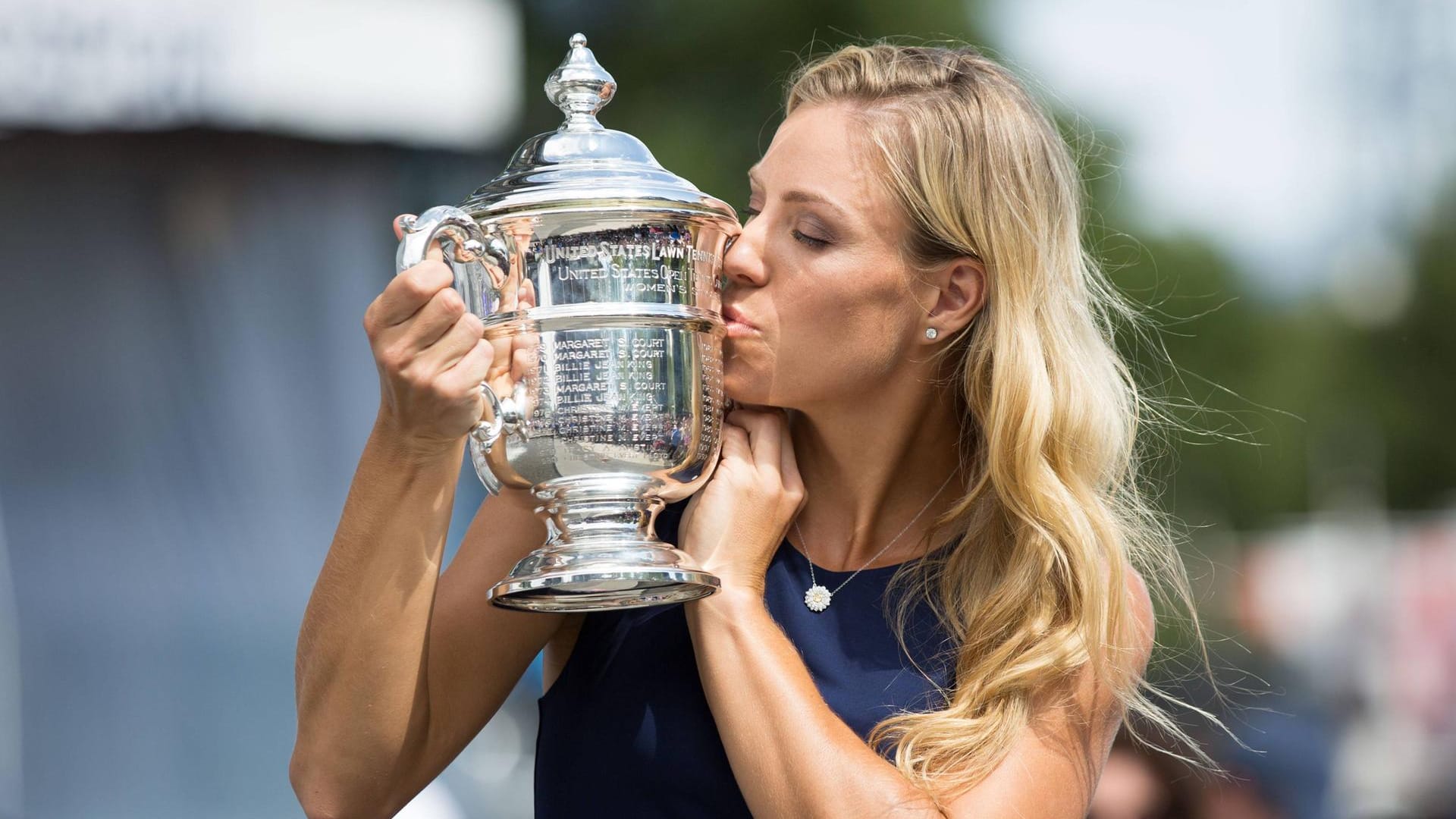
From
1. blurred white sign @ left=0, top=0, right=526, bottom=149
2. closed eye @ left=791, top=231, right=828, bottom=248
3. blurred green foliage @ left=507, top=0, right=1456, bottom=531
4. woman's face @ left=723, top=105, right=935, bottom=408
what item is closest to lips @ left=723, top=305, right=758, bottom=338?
woman's face @ left=723, top=105, right=935, bottom=408

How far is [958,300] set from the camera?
2377 mm

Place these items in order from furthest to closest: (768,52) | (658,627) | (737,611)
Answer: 1. (768,52)
2. (658,627)
3. (737,611)

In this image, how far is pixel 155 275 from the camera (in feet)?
13.9

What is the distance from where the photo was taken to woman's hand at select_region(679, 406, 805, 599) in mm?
2156

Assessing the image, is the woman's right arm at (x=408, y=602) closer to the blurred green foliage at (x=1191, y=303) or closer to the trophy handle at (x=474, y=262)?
the trophy handle at (x=474, y=262)

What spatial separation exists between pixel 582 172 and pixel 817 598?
2.47 ft

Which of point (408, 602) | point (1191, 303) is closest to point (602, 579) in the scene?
point (408, 602)

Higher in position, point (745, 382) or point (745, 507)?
point (745, 382)

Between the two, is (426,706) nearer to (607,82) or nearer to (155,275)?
(607,82)

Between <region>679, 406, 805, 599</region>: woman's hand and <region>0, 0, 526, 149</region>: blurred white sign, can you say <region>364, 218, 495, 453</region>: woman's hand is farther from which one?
<region>0, 0, 526, 149</region>: blurred white sign

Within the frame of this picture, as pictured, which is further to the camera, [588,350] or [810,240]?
[810,240]

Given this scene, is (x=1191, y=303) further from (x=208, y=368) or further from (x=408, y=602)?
(x=408, y=602)

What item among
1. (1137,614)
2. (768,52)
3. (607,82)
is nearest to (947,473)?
(1137,614)

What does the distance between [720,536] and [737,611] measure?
11 centimetres
